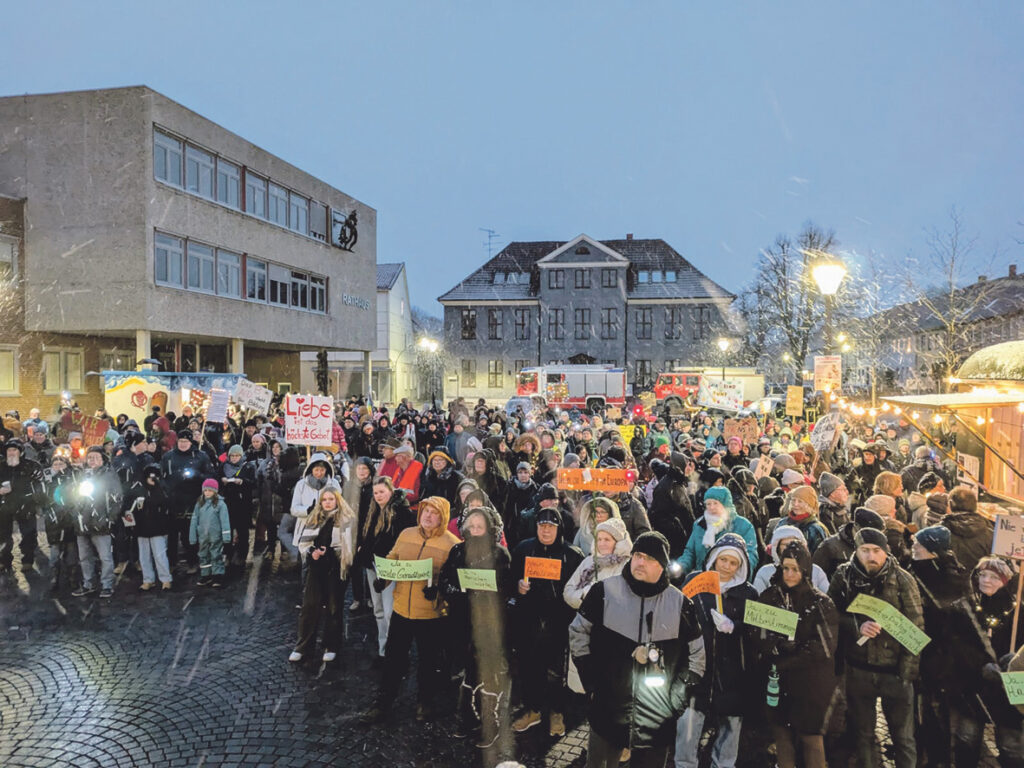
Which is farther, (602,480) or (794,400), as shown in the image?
(794,400)

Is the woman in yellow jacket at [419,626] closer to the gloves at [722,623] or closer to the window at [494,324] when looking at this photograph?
the gloves at [722,623]

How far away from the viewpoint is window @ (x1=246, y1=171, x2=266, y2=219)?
995 inches

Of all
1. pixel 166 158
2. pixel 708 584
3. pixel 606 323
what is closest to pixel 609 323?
pixel 606 323

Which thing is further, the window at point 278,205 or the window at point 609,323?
the window at point 609,323

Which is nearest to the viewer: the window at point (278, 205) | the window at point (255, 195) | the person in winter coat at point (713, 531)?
the person in winter coat at point (713, 531)

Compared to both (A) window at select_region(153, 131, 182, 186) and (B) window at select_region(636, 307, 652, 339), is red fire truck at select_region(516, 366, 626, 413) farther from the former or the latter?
(A) window at select_region(153, 131, 182, 186)

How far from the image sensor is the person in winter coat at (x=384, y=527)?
6094 millimetres

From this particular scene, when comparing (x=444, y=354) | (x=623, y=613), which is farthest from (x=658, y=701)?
(x=444, y=354)

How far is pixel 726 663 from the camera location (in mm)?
4312

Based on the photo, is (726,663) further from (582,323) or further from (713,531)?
(582,323)

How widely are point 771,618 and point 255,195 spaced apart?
26.2 m

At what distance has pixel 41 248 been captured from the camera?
2091cm

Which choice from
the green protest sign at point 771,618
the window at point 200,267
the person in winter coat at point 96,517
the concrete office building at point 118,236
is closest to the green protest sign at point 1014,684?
the green protest sign at point 771,618

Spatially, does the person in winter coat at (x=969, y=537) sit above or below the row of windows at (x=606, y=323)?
below
